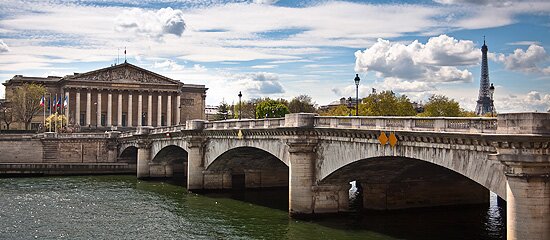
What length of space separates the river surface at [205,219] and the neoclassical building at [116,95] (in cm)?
8566

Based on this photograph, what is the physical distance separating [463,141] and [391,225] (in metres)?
13.6

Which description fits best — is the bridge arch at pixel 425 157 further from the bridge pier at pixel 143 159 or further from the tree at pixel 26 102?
the tree at pixel 26 102

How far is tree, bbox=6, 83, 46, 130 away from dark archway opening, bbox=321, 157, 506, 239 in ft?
317

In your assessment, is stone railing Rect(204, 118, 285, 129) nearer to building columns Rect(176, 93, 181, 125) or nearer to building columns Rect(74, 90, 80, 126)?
building columns Rect(74, 90, 80, 126)

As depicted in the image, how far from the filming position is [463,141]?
2792cm

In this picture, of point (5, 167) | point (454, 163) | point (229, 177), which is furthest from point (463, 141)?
point (5, 167)

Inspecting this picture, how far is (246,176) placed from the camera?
63.2 metres

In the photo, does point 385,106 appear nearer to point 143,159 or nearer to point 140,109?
point 143,159

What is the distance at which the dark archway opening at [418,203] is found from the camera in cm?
3838

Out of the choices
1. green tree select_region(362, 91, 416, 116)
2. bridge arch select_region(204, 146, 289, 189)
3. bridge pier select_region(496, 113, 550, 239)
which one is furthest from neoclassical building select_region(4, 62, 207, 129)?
bridge pier select_region(496, 113, 550, 239)

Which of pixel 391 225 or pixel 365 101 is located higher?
pixel 365 101

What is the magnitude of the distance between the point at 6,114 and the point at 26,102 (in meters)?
8.16

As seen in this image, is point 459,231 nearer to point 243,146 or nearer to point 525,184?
point 525,184

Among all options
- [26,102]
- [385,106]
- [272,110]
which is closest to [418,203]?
[385,106]
